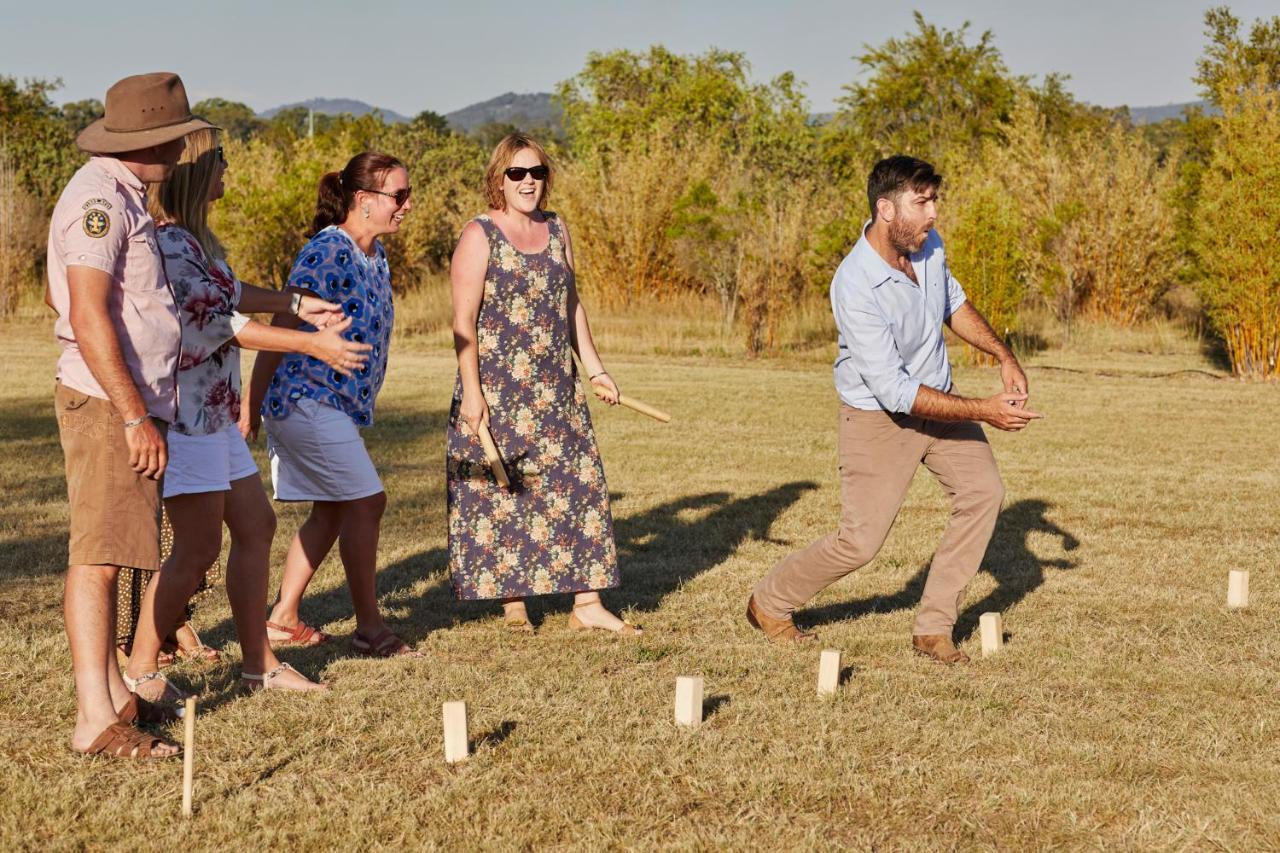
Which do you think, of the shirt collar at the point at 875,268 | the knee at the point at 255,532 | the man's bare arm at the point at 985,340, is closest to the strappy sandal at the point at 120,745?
the knee at the point at 255,532

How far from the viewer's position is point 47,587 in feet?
22.5

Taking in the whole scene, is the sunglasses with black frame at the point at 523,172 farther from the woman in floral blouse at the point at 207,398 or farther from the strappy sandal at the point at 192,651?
the strappy sandal at the point at 192,651

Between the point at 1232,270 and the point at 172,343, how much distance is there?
1635cm

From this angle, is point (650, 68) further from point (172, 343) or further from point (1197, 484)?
point (172, 343)

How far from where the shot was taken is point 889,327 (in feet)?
17.8

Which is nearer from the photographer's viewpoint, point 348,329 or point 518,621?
point 348,329

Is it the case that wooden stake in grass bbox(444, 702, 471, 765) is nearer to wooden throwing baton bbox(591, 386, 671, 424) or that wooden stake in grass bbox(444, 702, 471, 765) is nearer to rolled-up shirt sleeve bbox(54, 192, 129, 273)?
rolled-up shirt sleeve bbox(54, 192, 129, 273)

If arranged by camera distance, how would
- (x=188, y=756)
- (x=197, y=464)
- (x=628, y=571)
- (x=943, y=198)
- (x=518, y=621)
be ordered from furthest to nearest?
(x=943, y=198), (x=628, y=571), (x=518, y=621), (x=197, y=464), (x=188, y=756)

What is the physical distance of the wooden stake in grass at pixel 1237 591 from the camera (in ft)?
21.6

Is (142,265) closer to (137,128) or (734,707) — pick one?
(137,128)

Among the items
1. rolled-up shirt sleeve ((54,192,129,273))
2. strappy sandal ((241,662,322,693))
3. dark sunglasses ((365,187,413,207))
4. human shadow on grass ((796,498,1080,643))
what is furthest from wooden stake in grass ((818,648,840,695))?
rolled-up shirt sleeve ((54,192,129,273))

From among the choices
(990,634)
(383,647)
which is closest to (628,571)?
(383,647)

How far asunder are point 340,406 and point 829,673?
7.01 ft

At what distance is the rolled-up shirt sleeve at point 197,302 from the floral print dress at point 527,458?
1689 millimetres
